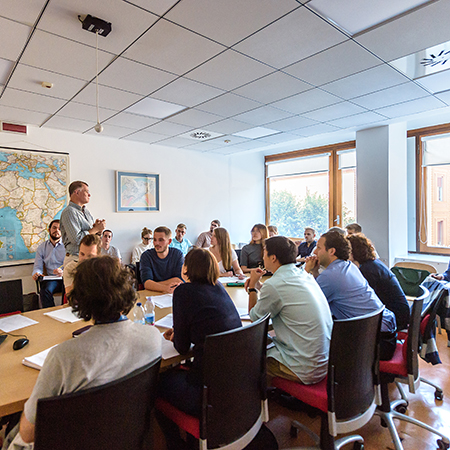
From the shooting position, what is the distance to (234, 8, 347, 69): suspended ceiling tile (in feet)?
7.13

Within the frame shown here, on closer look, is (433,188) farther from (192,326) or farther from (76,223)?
(76,223)

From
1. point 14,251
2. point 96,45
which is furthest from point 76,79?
point 14,251

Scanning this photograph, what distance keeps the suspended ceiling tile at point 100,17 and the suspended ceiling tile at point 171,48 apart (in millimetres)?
89

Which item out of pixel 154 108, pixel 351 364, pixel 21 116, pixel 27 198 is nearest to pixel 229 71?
pixel 154 108

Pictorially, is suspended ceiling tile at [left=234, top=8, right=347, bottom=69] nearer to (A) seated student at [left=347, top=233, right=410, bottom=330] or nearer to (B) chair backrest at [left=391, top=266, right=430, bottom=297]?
(A) seated student at [left=347, top=233, right=410, bottom=330]

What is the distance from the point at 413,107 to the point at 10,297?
4.78 metres

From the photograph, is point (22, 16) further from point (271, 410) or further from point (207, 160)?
point (207, 160)

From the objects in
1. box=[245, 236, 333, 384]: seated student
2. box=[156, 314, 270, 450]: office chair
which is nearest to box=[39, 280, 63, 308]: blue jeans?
box=[156, 314, 270, 450]: office chair

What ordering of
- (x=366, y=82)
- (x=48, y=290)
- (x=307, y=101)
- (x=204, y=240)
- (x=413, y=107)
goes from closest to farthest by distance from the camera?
(x=366, y=82)
(x=307, y=101)
(x=48, y=290)
(x=413, y=107)
(x=204, y=240)

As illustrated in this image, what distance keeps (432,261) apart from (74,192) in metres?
4.99

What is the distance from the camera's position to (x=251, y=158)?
7516mm

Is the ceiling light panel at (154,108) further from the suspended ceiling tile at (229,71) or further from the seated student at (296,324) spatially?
the seated student at (296,324)

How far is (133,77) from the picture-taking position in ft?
9.89

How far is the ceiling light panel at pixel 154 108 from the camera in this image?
3.73 meters
